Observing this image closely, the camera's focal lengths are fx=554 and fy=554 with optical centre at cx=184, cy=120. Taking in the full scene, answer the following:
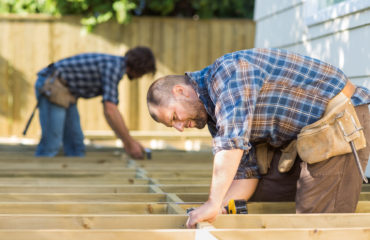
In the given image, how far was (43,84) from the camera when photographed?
5.69 m

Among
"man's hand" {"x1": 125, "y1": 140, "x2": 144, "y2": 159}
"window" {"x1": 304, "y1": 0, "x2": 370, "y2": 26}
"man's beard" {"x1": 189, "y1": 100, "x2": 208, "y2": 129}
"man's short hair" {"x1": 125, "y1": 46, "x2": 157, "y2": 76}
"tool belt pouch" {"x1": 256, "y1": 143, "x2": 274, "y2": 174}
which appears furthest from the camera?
"man's hand" {"x1": 125, "y1": 140, "x2": 144, "y2": 159}

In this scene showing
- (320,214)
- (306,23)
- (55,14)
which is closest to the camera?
(320,214)

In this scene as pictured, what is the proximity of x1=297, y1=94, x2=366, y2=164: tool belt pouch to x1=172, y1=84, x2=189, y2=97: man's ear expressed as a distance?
608mm

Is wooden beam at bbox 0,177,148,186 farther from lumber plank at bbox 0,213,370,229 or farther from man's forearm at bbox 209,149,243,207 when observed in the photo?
man's forearm at bbox 209,149,243,207

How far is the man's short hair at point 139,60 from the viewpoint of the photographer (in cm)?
518

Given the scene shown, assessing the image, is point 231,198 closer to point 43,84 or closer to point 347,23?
point 347,23

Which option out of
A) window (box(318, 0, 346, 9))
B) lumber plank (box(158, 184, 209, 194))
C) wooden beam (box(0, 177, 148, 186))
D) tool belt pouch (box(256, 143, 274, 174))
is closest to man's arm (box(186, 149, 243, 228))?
tool belt pouch (box(256, 143, 274, 174))

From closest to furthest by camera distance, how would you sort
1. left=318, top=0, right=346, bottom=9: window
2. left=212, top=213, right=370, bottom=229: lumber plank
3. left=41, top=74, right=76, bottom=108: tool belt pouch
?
left=212, top=213, right=370, bottom=229: lumber plank, left=318, top=0, right=346, bottom=9: window, left=41, top=74, right=76, bottom=108: tool belt pouch

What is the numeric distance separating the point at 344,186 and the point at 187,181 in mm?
1552

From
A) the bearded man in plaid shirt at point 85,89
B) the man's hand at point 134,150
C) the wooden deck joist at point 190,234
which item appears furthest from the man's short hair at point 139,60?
the wooden deck joist at point 190,234

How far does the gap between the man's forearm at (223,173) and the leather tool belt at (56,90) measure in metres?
3.66

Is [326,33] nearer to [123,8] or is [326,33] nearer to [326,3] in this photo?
[326,3]

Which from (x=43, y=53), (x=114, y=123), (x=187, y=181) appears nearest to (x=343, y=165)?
(x=187, y=181)

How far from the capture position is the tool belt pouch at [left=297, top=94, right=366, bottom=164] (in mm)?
2658
